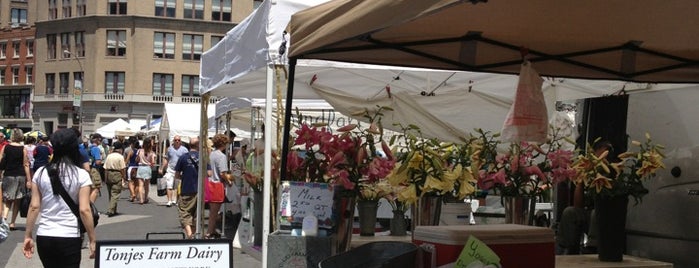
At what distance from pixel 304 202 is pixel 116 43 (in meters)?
60.2

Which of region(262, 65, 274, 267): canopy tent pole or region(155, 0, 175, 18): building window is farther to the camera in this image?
region(155, 0, 175, 18): building window

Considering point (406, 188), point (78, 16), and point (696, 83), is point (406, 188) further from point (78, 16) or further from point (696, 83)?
point (78, 16)

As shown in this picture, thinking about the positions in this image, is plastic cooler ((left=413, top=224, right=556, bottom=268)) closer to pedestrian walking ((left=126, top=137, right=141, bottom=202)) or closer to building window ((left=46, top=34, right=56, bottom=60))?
pedestrian walking ((left=126, top=137, right=141, bottom=202))

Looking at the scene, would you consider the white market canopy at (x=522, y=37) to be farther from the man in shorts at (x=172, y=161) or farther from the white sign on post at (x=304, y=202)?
the man in shorts at (x=172, y=161)

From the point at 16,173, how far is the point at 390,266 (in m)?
10.8

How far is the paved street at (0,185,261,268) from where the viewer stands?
10000 mm

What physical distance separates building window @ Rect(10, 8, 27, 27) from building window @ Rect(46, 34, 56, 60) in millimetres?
18225

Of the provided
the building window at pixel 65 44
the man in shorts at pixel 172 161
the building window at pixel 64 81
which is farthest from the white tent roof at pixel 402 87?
the building window at pixel 64 81

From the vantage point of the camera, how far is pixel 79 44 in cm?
6291

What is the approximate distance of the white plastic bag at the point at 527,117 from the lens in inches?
176

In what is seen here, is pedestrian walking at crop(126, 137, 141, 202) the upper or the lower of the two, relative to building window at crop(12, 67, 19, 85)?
lower

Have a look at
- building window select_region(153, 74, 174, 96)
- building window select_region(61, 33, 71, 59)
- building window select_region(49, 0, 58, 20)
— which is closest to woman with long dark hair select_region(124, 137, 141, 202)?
building window select_region(153, 74, 174, 96)

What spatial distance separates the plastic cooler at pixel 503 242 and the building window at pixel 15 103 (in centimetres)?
7813

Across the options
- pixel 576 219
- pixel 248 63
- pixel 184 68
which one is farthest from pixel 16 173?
pixel 184 68
